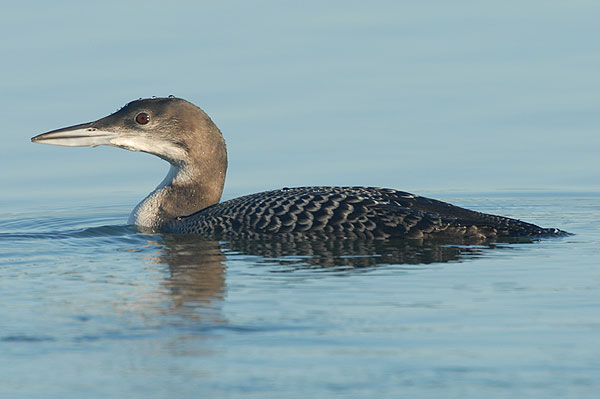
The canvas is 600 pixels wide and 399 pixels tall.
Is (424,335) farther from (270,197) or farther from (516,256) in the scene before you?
(270,197)

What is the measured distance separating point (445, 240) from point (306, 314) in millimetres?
2238

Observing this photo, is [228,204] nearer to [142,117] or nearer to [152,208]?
[152,208]

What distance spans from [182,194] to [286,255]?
5.65 ft

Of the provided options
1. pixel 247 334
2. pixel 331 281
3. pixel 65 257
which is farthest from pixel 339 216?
pixel 247 334

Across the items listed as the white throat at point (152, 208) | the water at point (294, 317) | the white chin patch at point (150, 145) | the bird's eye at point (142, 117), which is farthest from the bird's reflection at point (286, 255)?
the bird's eye at point (142, 117)

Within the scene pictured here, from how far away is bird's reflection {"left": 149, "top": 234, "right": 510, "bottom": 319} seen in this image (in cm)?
763

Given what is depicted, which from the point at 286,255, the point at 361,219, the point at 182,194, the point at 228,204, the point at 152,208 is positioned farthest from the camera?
the point at 182,194

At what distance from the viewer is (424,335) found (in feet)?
20.1

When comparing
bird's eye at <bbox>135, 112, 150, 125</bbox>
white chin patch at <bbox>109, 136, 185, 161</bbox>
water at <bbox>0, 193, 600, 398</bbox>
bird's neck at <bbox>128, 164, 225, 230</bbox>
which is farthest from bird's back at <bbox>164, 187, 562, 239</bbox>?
bird's eye at <bbox>135, 112, 150, 125</bbox>

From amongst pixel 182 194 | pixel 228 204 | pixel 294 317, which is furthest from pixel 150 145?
pixel 294 317

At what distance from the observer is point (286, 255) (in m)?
8.20

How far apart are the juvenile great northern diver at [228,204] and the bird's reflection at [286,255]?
0.11 metres

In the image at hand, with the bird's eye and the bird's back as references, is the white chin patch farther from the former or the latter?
the bird's back

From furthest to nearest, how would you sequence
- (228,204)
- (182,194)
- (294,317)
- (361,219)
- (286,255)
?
(182,194)
(228,204)
(361,219)
(286,255)
(294,317)
